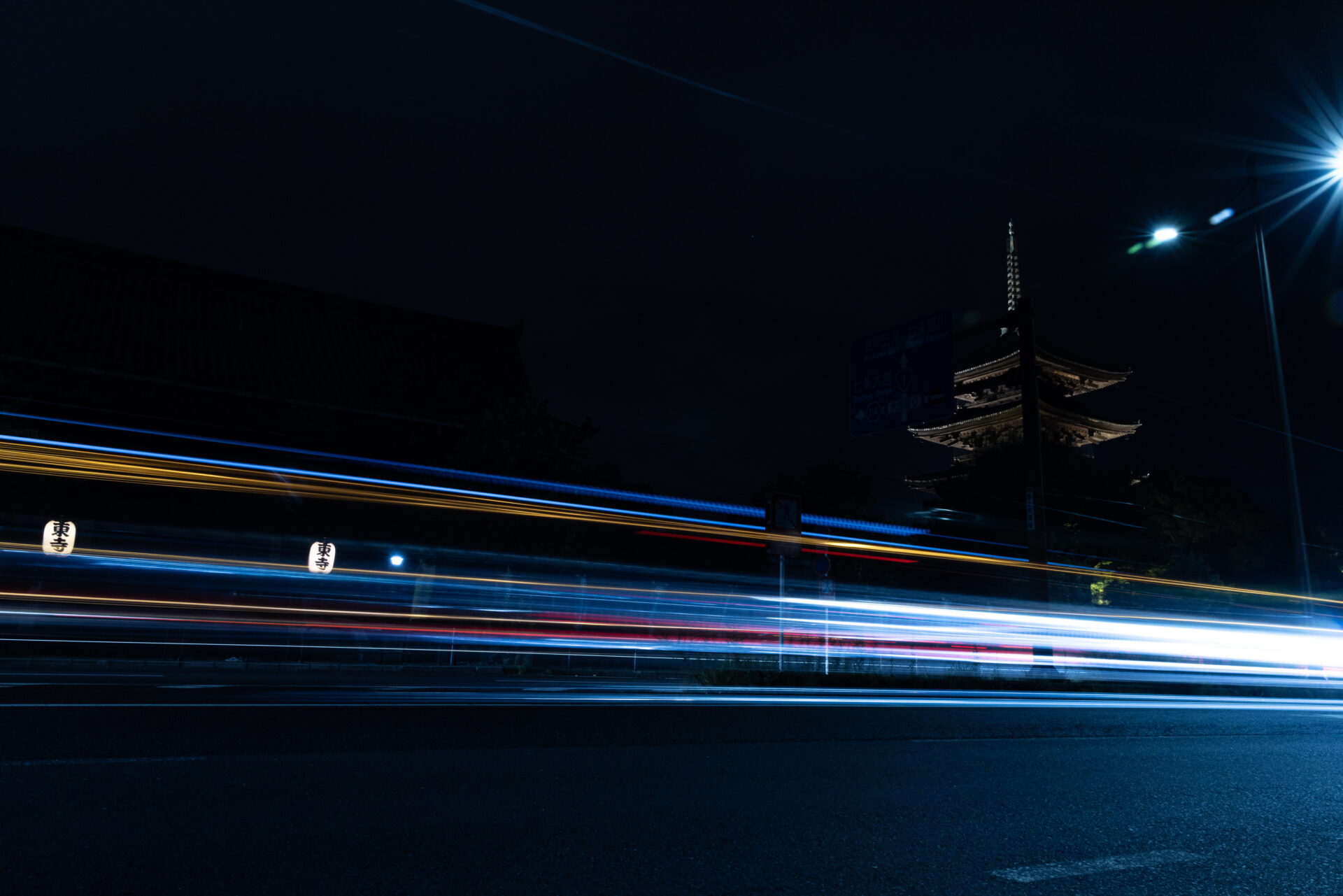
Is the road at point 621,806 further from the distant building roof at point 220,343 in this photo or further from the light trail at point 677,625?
the distant building roof at point 220,343

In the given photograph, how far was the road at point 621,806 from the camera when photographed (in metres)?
2.72

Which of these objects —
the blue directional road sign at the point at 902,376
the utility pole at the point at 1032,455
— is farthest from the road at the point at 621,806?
the utility pole at the point at 1032,455

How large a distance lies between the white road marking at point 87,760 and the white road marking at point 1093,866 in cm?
411

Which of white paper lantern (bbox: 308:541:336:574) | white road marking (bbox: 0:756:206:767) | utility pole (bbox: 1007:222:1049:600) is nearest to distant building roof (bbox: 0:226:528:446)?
white paper lantern (bbox: 308:541:336:574)

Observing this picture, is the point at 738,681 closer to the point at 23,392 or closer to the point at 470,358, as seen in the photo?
the point at 23,392

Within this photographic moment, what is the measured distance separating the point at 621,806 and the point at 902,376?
39.5 ft

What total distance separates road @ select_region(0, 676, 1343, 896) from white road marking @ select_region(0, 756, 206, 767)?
0.02 metres

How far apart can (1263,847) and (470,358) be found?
30877mm

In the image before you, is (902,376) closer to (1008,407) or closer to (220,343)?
(220,343)

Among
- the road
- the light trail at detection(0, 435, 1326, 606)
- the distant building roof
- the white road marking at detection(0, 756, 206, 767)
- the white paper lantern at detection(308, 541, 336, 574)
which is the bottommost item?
the road

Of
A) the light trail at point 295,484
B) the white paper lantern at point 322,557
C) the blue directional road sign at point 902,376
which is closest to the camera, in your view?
the blue directional road sign at point 902,376

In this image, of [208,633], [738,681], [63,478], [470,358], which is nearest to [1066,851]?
[738,681]

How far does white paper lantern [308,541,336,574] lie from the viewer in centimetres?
1959

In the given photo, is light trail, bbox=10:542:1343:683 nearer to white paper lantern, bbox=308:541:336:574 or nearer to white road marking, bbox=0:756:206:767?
white paper lantern, bbox=308:541:336:574
